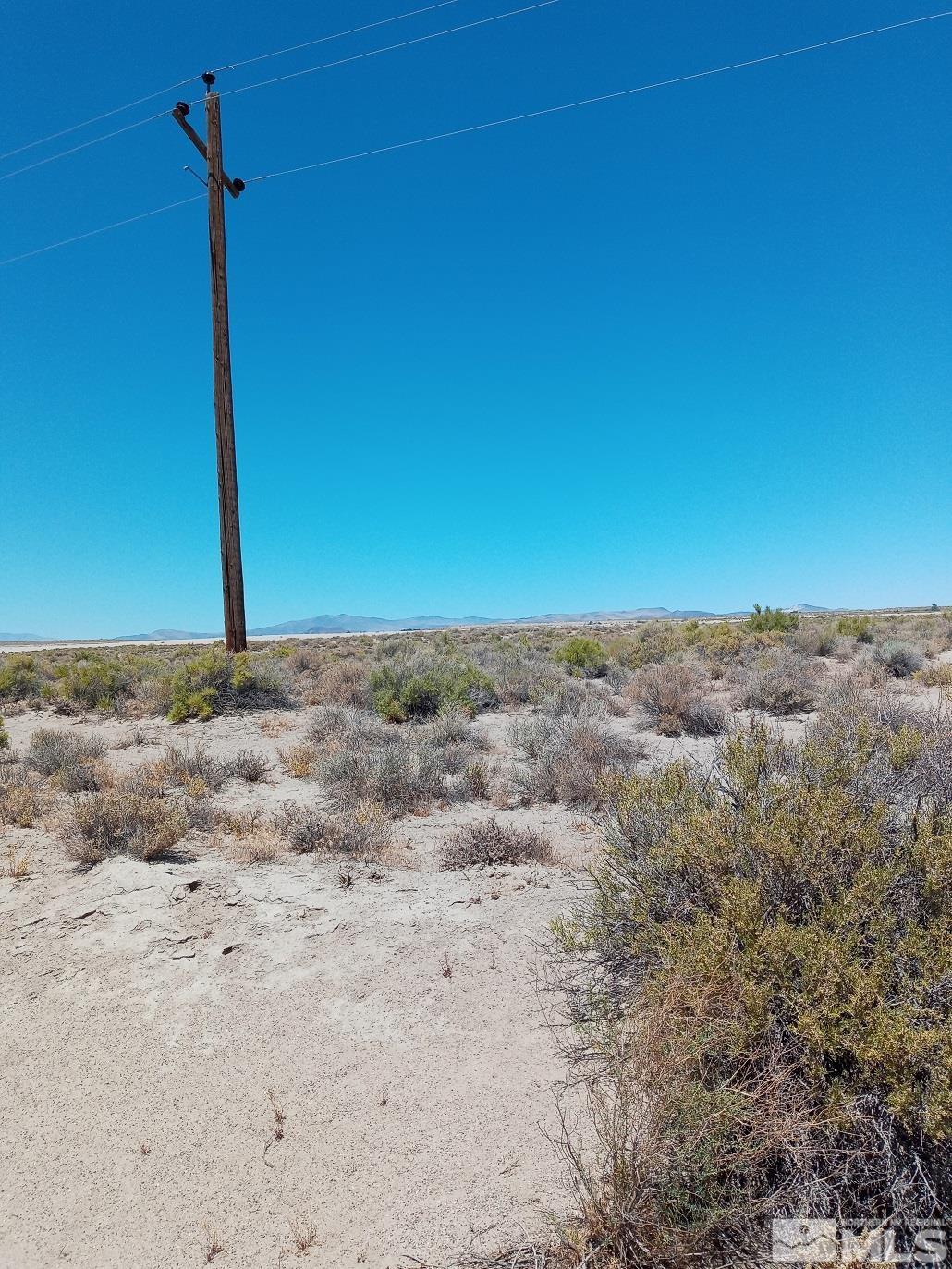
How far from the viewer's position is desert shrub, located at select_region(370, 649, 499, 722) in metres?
11.1

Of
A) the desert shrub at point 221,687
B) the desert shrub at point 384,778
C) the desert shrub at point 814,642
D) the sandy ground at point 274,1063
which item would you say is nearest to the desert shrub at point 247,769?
the desert shrub at point 384,778

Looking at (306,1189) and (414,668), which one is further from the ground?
(414,668)

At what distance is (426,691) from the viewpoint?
11430mm

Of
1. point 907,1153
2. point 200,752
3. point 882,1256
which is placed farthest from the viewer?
point 200,752

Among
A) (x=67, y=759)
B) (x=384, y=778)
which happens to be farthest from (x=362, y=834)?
(x=67, y=759)

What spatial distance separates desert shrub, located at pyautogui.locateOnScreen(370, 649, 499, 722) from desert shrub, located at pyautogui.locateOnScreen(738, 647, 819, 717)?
4.36 meters

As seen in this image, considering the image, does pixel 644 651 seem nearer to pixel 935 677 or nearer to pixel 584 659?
pixel 584 659

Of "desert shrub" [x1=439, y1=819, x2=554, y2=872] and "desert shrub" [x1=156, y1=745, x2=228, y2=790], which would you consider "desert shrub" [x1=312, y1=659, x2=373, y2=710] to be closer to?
"desert shrub" [x1=156, y1=745, x2=228, y2=790]

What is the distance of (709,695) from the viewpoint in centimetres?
1175

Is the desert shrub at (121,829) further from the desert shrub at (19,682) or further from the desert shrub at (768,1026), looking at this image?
the desert shrub at (19,682)

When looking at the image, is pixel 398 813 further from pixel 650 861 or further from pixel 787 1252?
pixel 787 1252

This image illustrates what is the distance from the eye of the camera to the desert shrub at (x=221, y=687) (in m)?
11.3

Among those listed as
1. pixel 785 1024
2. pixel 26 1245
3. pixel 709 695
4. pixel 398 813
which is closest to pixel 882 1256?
pixel 785 1024

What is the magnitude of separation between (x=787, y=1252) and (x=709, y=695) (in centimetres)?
1045
